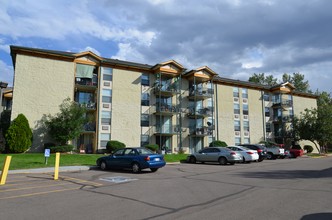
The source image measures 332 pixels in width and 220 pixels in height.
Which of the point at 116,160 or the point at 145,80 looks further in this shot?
the point at 145,80

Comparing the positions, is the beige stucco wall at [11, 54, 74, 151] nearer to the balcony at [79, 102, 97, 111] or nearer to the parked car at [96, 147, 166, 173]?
the balcony at [79, 102, 97, 111]

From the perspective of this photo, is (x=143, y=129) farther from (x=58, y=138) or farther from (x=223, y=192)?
(x=223, y=192)

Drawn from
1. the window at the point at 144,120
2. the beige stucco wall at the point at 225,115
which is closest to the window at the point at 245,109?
the beige stucco wall at the point at 225,115

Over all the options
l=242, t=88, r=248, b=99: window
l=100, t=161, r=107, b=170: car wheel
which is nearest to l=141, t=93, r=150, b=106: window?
l=242, t=88, r=248, b=99: window

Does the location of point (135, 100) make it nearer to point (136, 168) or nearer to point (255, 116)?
point (136, 168)

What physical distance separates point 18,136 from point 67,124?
4508 millimetres

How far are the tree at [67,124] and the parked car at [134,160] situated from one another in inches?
502

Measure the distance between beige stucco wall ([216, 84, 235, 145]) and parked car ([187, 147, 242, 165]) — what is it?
60.0 feet

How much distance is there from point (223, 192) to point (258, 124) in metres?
39.3

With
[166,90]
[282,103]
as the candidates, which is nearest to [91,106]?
[166,90]

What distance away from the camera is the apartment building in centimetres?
3056

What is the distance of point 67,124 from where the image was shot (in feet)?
93.9

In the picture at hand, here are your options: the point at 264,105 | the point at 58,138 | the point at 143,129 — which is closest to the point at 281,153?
the point at 143,129

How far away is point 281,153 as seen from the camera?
30000 millimetres
